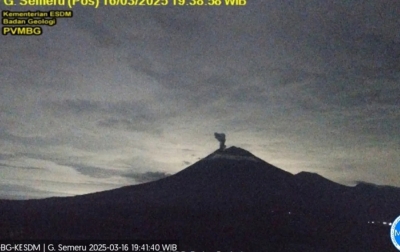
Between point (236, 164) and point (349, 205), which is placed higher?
point (236, 164)

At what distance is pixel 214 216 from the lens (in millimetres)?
73875

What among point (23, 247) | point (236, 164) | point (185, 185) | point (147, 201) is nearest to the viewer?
point (23, 247)

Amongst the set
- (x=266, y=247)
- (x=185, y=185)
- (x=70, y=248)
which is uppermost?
(x=185, y=185)

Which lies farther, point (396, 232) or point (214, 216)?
point (214, 216)

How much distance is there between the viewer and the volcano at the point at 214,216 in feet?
178

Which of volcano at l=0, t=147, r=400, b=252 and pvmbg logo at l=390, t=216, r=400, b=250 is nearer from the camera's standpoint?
pvmbg logo at l=390, t=216, r=400, b=250

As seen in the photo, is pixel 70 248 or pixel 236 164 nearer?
pixel 70 248

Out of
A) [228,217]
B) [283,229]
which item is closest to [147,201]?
[228,217]

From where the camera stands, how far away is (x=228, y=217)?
74875 millimetres

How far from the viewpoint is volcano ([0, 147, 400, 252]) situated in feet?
178

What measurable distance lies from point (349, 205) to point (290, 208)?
55367mm

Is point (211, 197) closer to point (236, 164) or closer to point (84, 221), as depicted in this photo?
point (236, 164)

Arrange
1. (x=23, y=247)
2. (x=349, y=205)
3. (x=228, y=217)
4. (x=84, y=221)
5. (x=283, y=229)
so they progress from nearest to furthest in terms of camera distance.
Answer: (x=23, y=247) < (x=84, y=221) < (x=283, y=229) < (x=228, y=217) < (x=349, y=205)

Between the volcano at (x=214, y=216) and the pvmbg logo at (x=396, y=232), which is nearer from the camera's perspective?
the pvmbg logo at (x=396, y=232)
